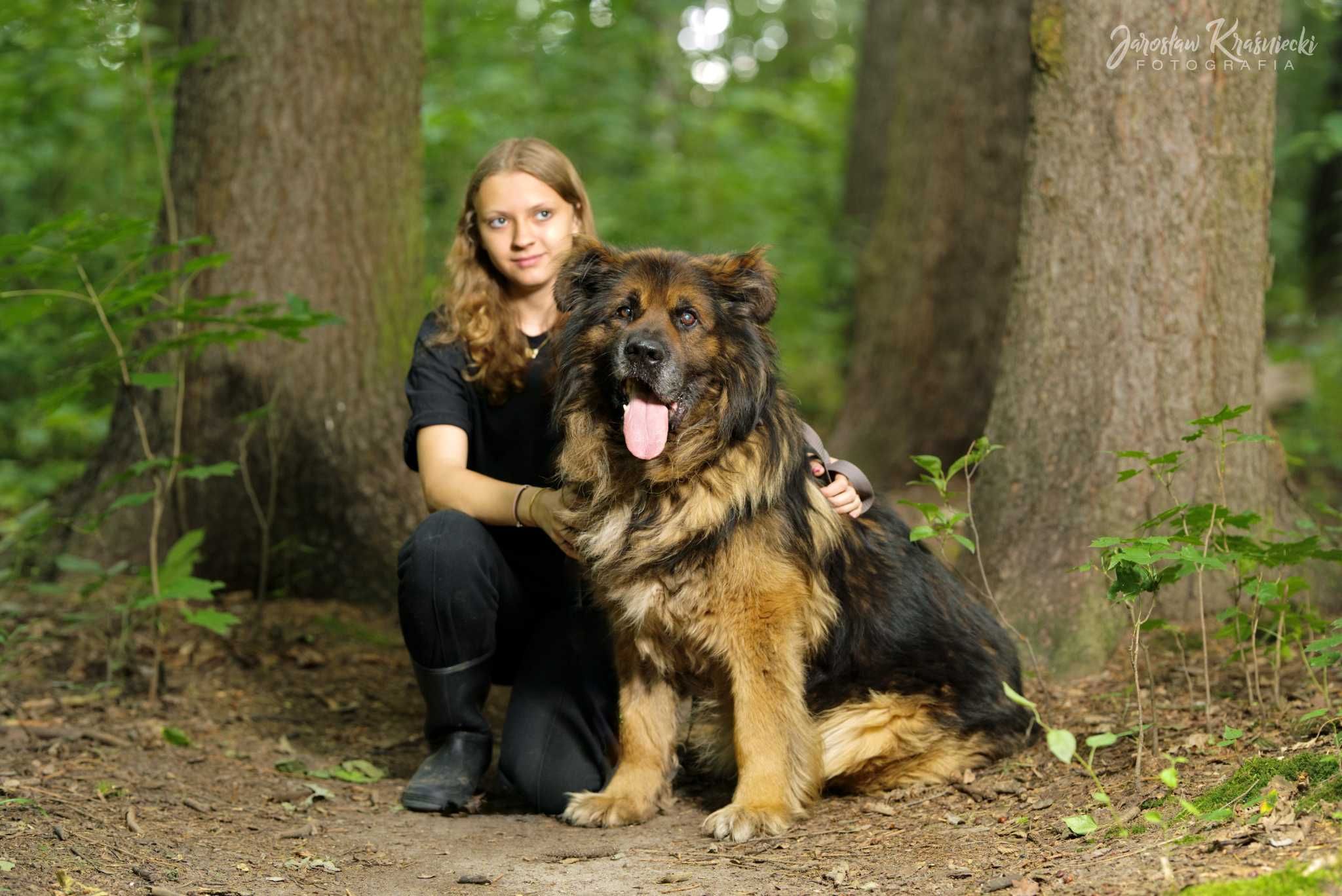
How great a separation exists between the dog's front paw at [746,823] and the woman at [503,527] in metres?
0.65

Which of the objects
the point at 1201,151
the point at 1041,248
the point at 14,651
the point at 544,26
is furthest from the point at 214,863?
the point at 544,26

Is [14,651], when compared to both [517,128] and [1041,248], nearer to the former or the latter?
[1041,248]

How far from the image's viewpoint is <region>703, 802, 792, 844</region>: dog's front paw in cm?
340

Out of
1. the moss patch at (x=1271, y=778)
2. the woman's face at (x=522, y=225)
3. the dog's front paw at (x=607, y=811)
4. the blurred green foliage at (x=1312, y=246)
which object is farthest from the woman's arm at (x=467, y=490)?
the blurred green foliage at (x=1312, y=246)

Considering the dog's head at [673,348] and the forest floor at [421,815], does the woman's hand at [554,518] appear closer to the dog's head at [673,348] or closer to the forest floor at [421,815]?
the dog's head at [673,348]

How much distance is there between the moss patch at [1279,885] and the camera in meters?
2.21

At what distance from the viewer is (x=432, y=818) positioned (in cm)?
380

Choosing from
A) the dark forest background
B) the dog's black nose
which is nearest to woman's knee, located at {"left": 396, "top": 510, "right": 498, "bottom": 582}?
the dog's black nose

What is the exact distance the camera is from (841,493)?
3.82m

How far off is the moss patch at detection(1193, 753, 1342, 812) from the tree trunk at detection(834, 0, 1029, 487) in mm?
4393

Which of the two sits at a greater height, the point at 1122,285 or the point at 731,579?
the point at 1122,285

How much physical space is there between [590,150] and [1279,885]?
1259cm

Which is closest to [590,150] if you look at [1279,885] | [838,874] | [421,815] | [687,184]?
[687,184]

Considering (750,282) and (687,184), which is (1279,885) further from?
(687,184)
